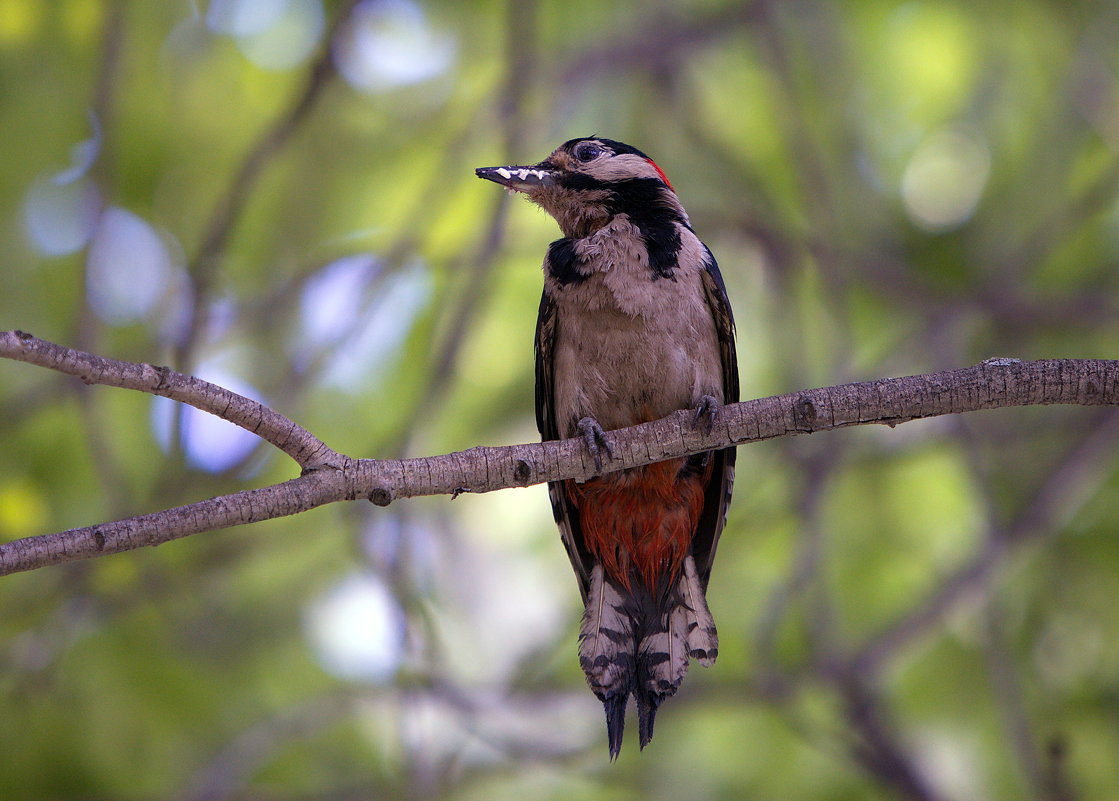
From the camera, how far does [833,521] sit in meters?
6.77

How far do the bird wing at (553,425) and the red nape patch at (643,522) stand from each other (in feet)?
0.35

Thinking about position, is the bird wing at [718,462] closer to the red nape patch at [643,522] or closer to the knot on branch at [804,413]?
the red nape patch at [643,522]

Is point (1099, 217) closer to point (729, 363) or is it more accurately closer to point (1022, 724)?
point (1022, 724)

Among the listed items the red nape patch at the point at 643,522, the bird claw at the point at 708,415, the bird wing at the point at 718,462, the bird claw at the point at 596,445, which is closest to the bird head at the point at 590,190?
the bird wing at the point at 718,462

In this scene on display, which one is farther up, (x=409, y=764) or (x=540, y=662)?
(x=540, y=662)

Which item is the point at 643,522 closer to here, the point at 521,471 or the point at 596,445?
the point at 596,445

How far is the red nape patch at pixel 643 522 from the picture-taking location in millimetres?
4297

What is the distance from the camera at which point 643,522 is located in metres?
4.32

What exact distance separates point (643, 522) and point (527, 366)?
8.76 ft

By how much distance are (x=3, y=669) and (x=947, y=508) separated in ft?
17.9

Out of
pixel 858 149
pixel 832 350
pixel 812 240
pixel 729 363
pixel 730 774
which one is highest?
pixel 858 149

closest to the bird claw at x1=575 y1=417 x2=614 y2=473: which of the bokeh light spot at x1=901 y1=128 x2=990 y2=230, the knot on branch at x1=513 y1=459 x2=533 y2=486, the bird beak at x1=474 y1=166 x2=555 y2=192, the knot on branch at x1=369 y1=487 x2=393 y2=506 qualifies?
the knot on branch at x1=513 y1=459 x2=533 y2=486

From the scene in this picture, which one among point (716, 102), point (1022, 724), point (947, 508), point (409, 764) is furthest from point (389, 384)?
point (1022, 724)

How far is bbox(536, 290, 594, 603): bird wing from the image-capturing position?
14.5 feet
